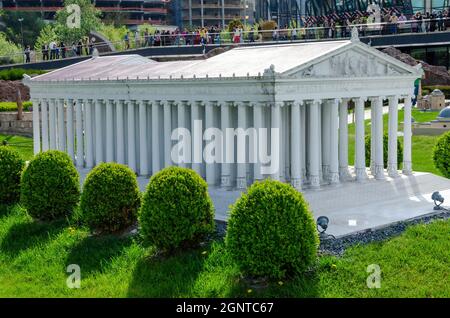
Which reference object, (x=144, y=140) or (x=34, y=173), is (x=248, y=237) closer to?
(x=34, y=173)

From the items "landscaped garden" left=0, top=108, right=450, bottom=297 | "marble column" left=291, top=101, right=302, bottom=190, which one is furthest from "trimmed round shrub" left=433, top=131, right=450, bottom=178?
"marble column" left=291, top=101, right=302, bottom=190

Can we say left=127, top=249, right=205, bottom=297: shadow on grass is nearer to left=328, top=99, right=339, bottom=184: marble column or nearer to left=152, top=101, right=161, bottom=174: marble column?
left=328, top=99, right=339, bottom=184: marble column

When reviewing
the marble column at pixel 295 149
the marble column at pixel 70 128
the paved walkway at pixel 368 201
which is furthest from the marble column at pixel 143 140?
the marble column at pixel 295 149

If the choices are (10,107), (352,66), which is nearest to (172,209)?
(352,66)

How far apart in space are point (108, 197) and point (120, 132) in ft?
26.9

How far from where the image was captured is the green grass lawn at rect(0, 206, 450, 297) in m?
20.0

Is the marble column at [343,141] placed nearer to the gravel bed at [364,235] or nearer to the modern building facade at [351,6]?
the gravel bed at [364,235]

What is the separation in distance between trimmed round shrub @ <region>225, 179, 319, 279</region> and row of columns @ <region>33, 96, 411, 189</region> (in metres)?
5.85

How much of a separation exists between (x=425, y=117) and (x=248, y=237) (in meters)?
30.8

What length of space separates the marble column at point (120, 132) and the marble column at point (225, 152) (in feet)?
19.8

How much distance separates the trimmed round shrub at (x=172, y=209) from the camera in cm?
2211

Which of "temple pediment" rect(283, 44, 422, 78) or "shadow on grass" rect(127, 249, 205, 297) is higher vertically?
"temple pediment" rect(283, 44, 422, 78)

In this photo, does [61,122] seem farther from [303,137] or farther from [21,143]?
[303,137]
